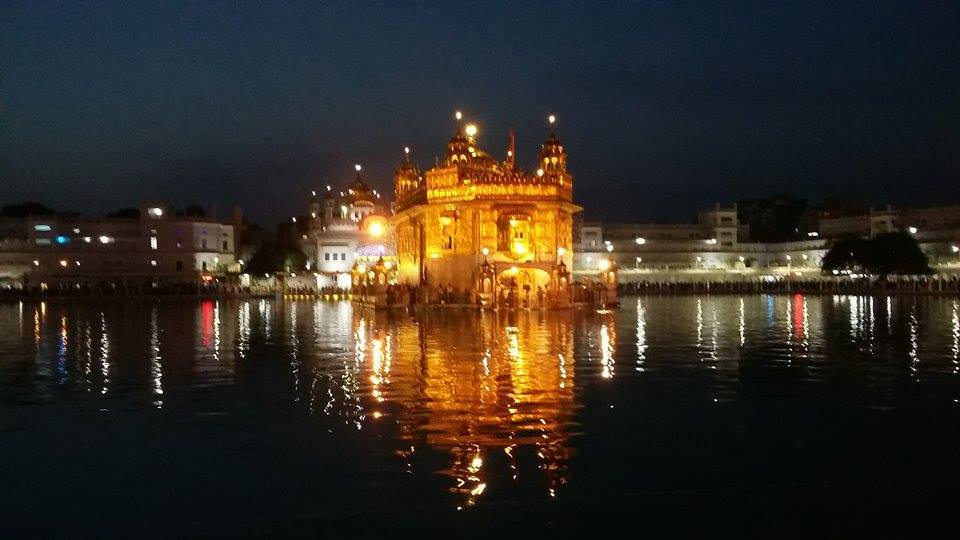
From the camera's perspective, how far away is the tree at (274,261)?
81169 millimetres

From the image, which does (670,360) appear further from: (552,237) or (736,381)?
(552,237)

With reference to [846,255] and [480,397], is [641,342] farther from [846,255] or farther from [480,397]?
[846,255]

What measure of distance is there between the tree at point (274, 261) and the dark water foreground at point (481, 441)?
62.4 meters


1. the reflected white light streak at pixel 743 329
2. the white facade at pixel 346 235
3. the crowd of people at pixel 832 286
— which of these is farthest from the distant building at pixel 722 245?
the reflected white light streak at pixel 743 329

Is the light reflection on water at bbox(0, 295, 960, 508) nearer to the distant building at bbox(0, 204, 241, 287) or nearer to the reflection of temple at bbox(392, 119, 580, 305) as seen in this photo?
the reflection of temple at bbox(392, 119, 580, 305)

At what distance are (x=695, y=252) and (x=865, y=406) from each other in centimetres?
8594

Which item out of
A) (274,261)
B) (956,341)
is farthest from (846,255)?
(956,341)

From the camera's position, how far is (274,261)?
8162 centimetres

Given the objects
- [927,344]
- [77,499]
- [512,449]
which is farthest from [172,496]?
[927,344]

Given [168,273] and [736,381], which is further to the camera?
[168,273]

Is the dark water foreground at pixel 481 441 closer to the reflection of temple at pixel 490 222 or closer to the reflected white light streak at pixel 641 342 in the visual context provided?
the reflected white light streak at pixel 641 342

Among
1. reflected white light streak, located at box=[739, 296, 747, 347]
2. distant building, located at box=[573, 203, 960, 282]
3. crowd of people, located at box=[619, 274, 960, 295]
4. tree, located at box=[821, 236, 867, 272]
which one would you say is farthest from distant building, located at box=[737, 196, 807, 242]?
reflected white light streak, located at box=[739, 296, 747, 347]

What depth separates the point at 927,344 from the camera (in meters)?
20.6

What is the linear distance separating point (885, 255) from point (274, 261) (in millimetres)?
50609
